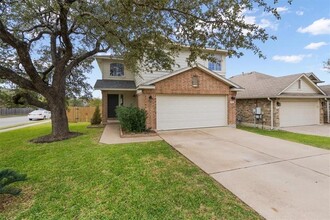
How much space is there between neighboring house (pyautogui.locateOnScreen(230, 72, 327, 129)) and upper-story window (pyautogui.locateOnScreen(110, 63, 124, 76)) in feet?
35.2

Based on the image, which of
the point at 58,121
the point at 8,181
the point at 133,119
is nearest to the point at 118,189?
the point at 8,181

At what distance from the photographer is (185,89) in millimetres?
11758

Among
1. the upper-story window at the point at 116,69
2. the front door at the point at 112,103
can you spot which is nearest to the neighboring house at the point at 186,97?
the front door at the point at 112,103

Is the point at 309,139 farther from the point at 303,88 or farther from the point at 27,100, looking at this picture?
the point at 27,100

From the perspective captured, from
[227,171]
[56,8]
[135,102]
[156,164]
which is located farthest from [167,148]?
[135,102]

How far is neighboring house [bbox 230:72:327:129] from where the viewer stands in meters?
13.9

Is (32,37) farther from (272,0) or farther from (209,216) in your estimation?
(209,216)

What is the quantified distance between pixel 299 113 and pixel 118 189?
1631cm

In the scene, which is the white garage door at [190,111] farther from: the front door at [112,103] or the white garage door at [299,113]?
the front door at [112,103]

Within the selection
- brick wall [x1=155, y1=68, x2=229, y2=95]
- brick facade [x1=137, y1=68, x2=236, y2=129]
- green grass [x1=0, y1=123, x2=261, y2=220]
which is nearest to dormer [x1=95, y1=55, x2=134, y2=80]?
brick facade [x1=137, y1=68, x2=236, y2=129]

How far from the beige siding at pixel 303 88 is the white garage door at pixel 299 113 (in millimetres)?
868

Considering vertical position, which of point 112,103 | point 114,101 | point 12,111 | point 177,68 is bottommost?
point 12,111

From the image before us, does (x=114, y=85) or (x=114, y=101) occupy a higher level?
(x=114, y=85)

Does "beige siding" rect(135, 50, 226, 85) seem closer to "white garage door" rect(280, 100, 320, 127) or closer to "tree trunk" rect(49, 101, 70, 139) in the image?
"tree trunk" rect(49, 101, 70, 139)
